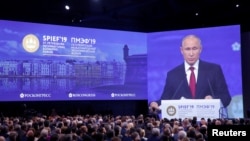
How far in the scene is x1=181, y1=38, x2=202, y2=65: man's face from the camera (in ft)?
56.9

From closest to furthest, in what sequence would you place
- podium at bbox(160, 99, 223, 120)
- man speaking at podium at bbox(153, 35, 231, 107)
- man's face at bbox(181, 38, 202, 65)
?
podium at bbox(160, 99, 223, 120) < man speaking at podium at bbox(153, 35, 231, 107) < man's face at bbox(181, 38, 202, 65)

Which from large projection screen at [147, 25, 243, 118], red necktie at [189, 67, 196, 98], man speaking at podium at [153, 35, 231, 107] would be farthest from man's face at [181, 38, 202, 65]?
red necktie at [189, 67, 196, 98]

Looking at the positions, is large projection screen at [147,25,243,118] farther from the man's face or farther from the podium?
the podium

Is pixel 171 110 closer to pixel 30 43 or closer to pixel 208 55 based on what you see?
pixel 208 55

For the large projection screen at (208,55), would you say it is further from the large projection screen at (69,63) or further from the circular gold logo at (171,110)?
the circular gold logo at (171,110)

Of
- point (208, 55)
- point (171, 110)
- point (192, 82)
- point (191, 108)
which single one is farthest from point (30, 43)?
point (208, 55)

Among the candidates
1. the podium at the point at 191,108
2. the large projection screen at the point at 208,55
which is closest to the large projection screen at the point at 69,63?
the large projection screen at the point at 208,55

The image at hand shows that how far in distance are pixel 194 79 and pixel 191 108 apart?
1.23 metres

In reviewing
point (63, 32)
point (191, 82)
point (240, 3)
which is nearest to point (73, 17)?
point (63, 32)

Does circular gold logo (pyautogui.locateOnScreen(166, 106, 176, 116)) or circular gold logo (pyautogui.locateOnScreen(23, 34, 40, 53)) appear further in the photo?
circular gold logo (pyautogui.locateOnScreen(166, 106, 176, 116))

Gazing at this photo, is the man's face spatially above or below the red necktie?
above

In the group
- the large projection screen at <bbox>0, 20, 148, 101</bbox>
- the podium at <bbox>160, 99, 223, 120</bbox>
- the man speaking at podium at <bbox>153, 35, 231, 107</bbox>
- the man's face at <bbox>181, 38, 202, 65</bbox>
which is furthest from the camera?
the man's face at <bbox>181, 38, 202, 65</bbox>

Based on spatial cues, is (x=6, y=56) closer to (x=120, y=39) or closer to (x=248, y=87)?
(x=120, y=39)

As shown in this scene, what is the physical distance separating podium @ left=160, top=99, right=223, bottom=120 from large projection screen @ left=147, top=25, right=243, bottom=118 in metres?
0.52
